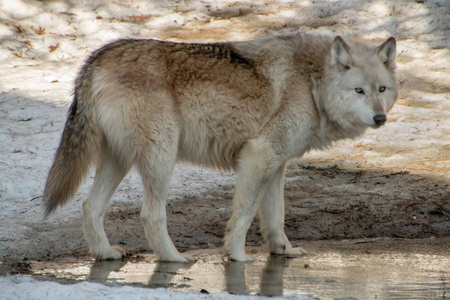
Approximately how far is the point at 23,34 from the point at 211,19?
3.38 m

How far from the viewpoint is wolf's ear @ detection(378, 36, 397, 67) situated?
5.83 meters

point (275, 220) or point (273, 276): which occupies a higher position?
point (275, 220)

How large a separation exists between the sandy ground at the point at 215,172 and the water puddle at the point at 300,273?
22.9 inches

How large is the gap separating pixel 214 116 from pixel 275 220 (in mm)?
1090

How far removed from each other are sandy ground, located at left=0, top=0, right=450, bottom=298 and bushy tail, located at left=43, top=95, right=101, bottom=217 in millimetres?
602

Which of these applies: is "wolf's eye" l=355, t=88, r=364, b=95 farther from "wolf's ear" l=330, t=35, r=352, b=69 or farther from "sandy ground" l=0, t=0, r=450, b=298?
"sandy ground" l=0, t=0, r=450, b=298

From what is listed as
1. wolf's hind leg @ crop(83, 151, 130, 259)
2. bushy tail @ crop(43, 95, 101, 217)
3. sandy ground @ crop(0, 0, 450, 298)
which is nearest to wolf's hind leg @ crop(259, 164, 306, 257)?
sandy ground @ crop(0, 0, 450, 298)

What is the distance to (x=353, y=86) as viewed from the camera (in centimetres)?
562

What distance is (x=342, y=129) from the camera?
5820 millimetres

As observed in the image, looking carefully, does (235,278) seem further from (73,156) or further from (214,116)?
(73,156)

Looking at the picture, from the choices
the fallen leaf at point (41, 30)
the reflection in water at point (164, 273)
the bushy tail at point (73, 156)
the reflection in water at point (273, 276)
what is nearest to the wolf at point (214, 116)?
the bushy tail at point (73, 156)

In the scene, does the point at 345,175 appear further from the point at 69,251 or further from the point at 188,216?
the point at 69,251

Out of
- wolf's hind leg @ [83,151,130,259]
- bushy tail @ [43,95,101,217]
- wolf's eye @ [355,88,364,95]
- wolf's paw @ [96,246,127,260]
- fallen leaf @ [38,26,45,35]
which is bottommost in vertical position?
wolf's paw @ [96,246,127,260]

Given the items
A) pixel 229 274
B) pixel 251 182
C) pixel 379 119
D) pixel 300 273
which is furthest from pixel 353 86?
pixel 229 274
